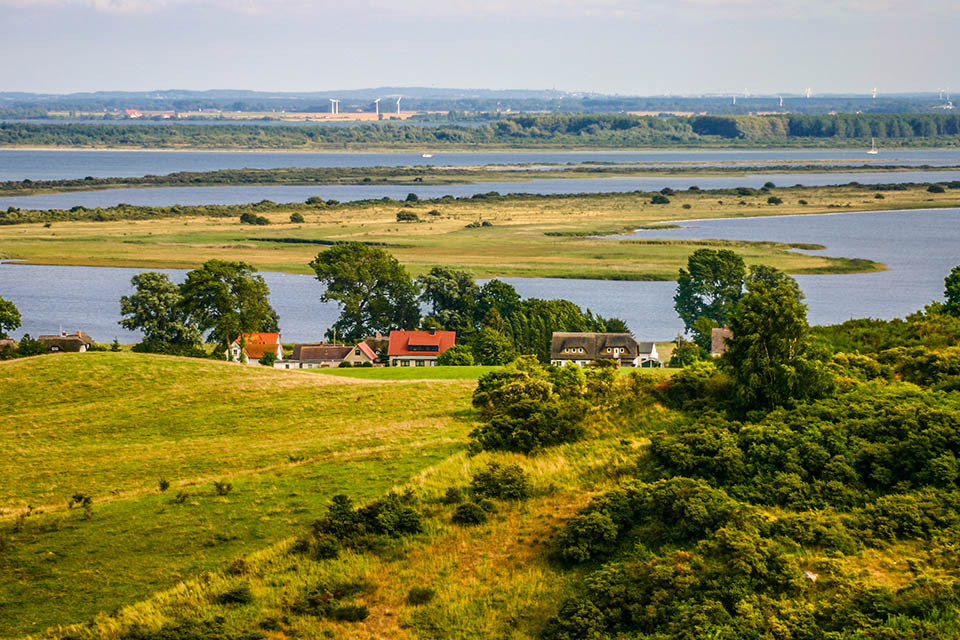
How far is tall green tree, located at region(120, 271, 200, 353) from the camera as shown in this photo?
66188mm

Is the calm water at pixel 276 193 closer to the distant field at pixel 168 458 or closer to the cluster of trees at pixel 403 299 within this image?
the cluster of trees at pixel 403 299

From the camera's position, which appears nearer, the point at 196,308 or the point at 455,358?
the point at 455,358

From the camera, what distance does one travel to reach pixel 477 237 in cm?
11969

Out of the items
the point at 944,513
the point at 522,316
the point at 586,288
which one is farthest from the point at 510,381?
the point at 586,288

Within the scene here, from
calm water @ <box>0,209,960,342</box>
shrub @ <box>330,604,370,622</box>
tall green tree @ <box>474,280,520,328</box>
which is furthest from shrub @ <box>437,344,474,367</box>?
shrub @ <box>330,604,370,622</box>

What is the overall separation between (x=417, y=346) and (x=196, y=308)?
13510 mm

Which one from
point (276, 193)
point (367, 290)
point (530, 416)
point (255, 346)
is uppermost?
point (276, 193)

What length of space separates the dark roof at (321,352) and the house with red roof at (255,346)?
2.08m

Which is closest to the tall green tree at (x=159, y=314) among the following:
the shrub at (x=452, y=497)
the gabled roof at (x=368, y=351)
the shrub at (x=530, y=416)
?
the gabled roof at (x=368, y=351)

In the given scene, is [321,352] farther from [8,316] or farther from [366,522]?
[366,522]

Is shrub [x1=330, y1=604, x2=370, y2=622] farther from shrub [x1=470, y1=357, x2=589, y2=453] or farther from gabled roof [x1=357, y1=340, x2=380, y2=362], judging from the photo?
gabled roof [x1=357, y1=340, x2=380, y2=362]

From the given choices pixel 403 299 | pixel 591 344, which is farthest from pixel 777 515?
pixel 403 299

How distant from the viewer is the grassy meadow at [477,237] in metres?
103

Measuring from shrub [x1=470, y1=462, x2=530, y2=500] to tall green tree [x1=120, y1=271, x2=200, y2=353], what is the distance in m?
41.2
